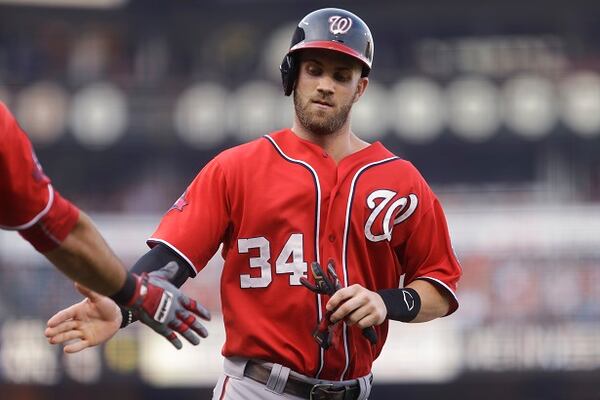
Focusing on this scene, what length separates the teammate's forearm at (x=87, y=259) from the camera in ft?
10.1

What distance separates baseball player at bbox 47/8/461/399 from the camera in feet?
12.4

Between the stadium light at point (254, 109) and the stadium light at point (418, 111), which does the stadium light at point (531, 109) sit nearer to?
the stadium light at point (418, 111)

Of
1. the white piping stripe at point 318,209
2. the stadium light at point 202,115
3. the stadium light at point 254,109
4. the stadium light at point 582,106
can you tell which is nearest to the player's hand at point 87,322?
the white piping stripe at point 318,209

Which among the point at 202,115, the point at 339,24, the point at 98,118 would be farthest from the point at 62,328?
the point at 98,118

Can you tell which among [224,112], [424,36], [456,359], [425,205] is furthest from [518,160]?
[425,205]

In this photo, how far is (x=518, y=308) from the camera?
12.2 metres

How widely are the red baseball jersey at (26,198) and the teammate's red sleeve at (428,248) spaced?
1.29 metres

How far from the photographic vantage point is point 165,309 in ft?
10.5

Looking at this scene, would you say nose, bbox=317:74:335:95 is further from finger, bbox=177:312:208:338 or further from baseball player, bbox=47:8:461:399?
finger, bbox=177:312:208:338

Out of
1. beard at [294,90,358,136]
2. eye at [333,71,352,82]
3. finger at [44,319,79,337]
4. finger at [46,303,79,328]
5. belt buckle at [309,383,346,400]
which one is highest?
eye at [333,71,352,82]

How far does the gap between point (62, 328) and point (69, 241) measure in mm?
527

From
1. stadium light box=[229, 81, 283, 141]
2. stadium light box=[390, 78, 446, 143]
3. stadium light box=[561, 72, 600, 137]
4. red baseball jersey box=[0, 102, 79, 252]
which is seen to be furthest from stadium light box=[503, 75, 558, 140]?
red baseball jersey box=[0, 102, 79, 252]

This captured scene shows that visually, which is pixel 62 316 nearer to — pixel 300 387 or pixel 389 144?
pixel 300 387

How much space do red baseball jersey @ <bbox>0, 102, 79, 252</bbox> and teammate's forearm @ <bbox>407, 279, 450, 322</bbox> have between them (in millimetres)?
1320
